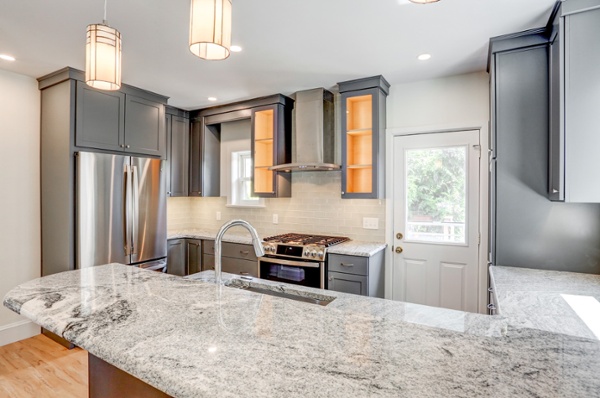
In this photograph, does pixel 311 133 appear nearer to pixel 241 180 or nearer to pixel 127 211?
pixel 241 180

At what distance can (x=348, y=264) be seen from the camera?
10.0ft

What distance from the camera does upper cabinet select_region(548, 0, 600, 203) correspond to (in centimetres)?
187

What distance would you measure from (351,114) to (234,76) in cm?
126

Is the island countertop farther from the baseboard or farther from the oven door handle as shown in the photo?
the baseboard

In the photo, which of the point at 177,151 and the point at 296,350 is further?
the point at 177,151

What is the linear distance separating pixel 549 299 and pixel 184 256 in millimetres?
3787

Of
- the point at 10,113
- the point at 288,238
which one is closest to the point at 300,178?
the point at 288,238

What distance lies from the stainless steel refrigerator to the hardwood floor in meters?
0.82

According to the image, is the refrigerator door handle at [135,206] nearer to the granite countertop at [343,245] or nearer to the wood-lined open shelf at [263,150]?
the granite countertop at [343,245]

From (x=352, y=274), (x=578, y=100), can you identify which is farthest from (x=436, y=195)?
(x=578, y=100)

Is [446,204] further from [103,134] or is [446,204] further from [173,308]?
[103,134]

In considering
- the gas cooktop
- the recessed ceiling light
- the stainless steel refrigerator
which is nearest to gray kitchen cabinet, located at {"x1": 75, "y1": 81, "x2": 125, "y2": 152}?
the stainless steel refrigerator

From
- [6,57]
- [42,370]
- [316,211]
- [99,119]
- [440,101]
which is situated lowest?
[42,370]

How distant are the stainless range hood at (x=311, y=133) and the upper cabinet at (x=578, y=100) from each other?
1909 millimetres
